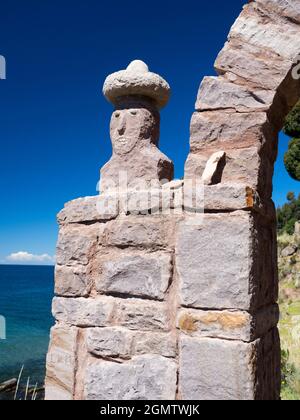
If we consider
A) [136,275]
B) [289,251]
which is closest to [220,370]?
[136,275]

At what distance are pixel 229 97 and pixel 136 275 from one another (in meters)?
1.16

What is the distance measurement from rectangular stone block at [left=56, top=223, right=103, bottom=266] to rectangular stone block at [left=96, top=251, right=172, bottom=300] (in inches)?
4.3

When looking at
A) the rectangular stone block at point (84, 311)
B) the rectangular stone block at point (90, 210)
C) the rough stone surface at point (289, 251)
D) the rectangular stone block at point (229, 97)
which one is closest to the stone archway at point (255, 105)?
the rectangular stone block at point (229, 97)

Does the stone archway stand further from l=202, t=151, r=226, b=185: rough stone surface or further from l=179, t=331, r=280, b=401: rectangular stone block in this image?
l=179, t=331, r=280, b=401: rectangular stone block

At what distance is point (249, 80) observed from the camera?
7.86ft

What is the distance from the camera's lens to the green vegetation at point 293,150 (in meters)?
15.7

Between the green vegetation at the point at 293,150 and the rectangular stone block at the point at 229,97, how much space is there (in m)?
14.1

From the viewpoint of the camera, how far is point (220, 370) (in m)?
2.04
